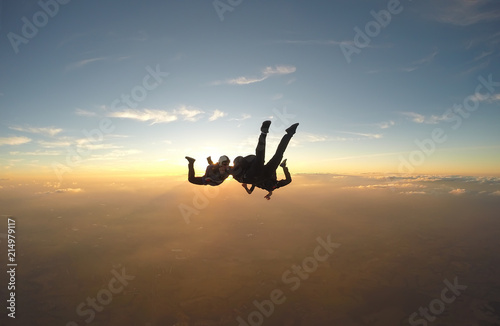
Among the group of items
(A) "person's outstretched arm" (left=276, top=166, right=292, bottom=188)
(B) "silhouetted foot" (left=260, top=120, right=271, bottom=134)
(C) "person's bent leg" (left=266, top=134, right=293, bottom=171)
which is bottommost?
(A) "person's outstretched arm" (left=276, top=166, right=292, bottom=188)

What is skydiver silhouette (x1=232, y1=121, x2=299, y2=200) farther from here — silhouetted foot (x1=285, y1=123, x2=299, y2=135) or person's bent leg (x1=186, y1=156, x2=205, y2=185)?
person's bent leg (x1=186, y1=156, x2=205, y2=185)

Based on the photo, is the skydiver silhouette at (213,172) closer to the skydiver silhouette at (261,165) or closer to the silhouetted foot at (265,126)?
the skydiver silhouette at (261,165)

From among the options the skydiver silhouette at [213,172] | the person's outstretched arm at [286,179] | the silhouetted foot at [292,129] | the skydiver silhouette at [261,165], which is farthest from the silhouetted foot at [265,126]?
the person's outstretched arm at [286,179]

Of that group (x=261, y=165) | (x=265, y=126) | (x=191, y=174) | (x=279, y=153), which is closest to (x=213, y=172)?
(x=191, y=174)

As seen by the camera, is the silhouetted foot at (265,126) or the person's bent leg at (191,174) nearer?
the silhouetted foot at (265,126)

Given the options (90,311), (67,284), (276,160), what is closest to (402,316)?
(276,160)

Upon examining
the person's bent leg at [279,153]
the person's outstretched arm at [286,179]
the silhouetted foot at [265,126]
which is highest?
the silhouetted foot at [265,126]

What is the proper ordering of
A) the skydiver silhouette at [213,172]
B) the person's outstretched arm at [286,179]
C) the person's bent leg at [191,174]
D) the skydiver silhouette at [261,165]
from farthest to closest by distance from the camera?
the person's outstretched arm at [286,179]
the person's bent leg at [191,174]
the skydiver silhouette at [213,172]
the skydiver silhouette at [261,165]

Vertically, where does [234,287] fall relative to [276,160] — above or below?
below

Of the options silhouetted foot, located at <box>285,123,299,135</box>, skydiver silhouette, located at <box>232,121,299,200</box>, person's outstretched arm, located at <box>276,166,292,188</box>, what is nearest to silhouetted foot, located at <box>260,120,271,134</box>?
skydiver silhouette, located at <box>232,121,299,200</box>

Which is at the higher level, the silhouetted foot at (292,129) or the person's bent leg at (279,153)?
the silhouetted foot at (292,129)

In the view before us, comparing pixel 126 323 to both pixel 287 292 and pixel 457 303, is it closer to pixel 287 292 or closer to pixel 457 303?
pixel 287 292
